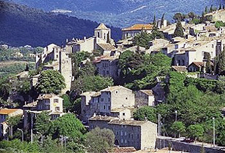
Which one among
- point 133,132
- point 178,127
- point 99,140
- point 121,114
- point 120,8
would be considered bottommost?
point 99,140

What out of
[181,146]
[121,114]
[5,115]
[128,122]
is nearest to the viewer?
[181,146]

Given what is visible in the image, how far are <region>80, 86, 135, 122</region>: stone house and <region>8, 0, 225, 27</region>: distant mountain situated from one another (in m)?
35.7

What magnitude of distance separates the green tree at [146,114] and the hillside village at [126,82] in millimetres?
45

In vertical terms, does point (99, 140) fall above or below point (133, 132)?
below

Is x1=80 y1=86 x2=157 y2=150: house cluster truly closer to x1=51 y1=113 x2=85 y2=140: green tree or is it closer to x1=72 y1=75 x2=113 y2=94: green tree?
x1=51 y1=113 x2=85 y2=140: green tree

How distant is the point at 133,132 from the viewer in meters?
30.5

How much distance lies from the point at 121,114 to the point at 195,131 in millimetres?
5205

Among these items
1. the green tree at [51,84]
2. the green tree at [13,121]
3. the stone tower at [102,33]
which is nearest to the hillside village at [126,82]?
the green tree at [51,84]

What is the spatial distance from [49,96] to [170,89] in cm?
711

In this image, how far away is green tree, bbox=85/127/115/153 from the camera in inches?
1136

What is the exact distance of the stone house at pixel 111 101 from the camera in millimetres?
33438

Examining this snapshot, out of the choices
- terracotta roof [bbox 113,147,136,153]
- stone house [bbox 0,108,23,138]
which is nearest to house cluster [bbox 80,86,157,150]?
terracotta roof [bbox 113,147,136,153]

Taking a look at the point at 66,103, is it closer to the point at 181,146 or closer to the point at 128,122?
the point at 128,122

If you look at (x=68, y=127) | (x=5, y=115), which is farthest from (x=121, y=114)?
(x=5, y=115)
